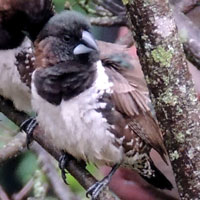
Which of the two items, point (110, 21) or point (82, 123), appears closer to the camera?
point (82, 123)

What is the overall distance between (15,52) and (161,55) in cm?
118

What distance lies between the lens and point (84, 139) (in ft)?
6.62

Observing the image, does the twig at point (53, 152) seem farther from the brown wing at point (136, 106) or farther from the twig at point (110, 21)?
the twig at point (110, 21)

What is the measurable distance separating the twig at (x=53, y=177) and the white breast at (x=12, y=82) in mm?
164

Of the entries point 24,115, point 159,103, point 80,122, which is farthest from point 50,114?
point 159,103

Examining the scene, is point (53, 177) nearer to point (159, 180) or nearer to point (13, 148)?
point (13, 148)

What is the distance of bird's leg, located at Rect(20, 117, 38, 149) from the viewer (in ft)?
7.30

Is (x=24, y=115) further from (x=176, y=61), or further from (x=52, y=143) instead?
(x=176, y=61)

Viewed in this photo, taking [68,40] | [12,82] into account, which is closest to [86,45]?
[68,40]

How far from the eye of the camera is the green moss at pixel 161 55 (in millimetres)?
1381

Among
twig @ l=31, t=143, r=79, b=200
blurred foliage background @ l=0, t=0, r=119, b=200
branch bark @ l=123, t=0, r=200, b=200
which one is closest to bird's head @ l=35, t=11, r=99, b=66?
twig @ l=31, t=143, r=79, b=200

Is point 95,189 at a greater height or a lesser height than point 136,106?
lesser

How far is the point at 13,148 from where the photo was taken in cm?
236

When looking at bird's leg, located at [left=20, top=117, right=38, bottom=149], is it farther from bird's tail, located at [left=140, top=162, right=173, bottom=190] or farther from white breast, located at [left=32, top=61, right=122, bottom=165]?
bird's tail, located at [left=140, top=162, right=173, bottom=190]
